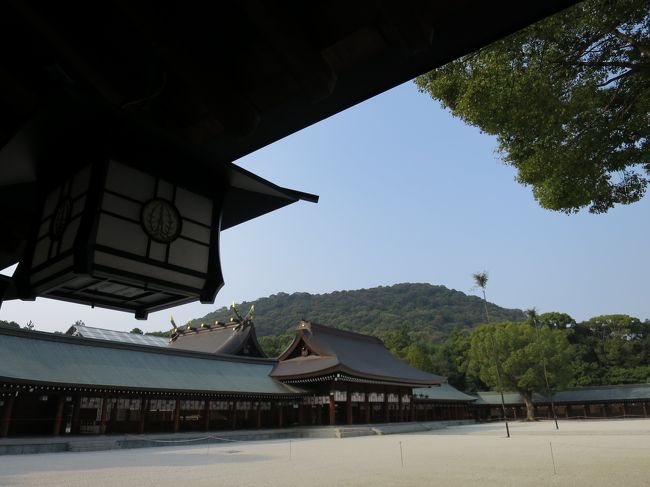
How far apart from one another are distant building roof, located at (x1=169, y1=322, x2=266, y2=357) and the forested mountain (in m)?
86.5

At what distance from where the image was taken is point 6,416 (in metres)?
18.9

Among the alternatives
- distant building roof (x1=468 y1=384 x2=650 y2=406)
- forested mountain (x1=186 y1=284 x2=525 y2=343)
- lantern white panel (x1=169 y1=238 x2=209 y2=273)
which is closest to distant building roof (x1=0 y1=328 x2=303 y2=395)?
lantern white panel (x1=169 y1=238 x2=209 y2=273)

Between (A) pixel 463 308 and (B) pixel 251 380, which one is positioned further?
(A) pixel 463 308

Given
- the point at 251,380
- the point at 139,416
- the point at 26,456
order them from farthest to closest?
1. the point at 251,380
2. the point at 139,416
3. the point at 26,456

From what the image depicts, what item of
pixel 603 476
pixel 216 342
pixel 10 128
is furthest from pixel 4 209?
pixel 216 342

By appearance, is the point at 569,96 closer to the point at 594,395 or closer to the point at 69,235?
the point at 69,235

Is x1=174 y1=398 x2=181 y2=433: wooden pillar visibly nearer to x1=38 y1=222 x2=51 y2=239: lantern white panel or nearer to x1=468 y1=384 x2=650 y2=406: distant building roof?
x1=38 y1=222 x2=51 y2=239: lantern white panel

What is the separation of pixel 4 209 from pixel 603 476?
12769 mm

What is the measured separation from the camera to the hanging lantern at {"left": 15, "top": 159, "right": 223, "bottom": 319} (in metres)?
3.09

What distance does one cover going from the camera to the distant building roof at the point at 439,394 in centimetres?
4344

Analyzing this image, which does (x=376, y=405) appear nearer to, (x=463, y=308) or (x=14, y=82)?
(x=14, y=82)

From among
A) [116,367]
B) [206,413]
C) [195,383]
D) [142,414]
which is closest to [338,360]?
[206,413]

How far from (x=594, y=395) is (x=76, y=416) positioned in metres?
48.7

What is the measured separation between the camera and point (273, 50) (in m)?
2.45
